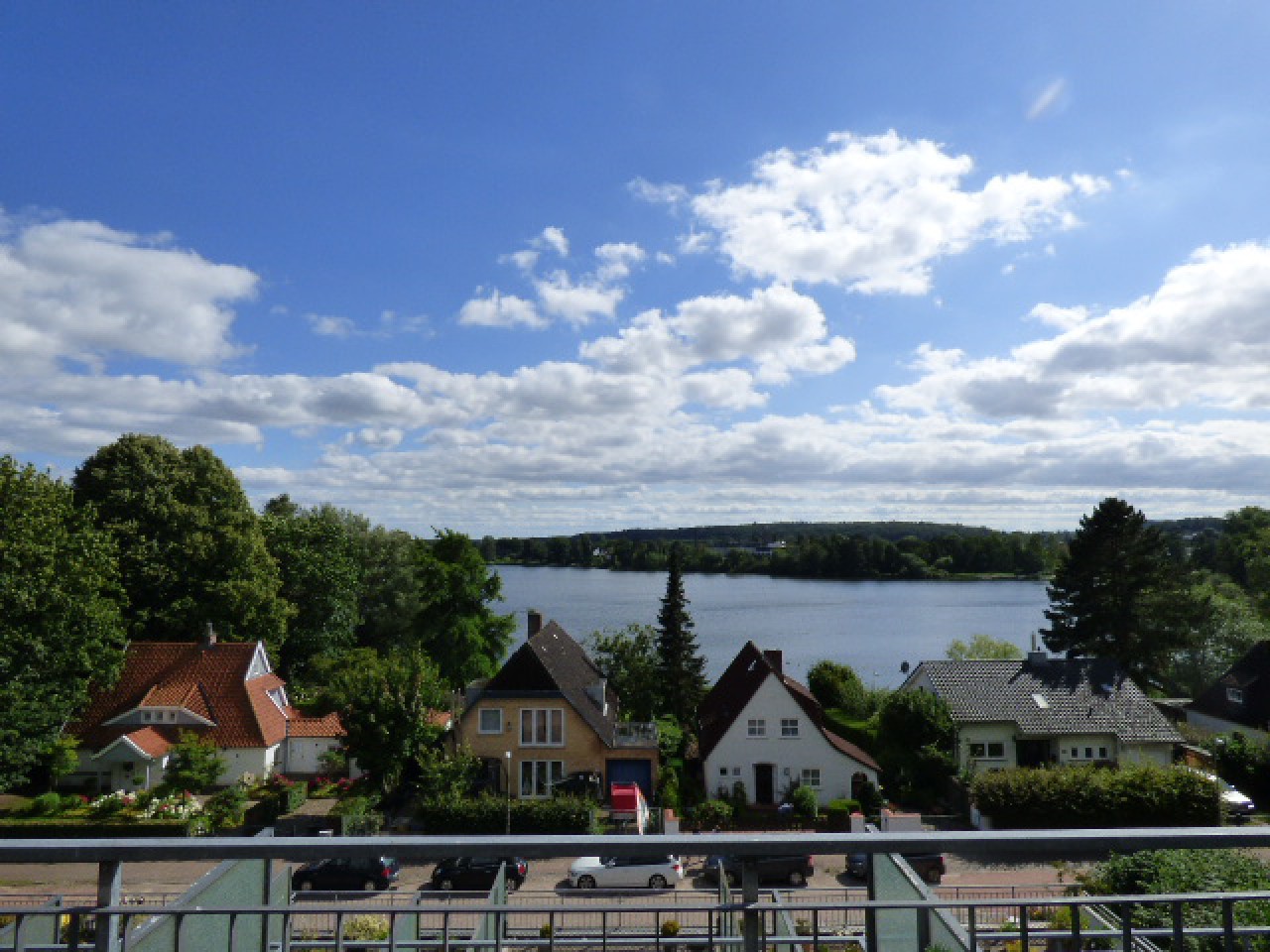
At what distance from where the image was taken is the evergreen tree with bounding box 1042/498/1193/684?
140ft

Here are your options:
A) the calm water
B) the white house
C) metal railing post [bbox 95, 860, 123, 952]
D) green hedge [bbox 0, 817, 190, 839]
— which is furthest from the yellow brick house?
metal railing post [bbox 95, 860, 123, 952]

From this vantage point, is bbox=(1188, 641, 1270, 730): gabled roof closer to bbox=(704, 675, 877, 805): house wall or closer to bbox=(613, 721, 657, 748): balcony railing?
bbox=(704, 675, 877, 805): house wall

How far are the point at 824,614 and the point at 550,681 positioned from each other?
219 ft

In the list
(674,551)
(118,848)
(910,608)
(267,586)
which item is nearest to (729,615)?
(910,608)

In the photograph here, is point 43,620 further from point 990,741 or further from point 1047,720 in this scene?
point 1047,720

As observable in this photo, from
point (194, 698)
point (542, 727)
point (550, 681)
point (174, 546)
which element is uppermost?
point (174, 546)

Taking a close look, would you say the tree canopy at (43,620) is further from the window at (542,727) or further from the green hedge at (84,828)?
the window at (542,727)

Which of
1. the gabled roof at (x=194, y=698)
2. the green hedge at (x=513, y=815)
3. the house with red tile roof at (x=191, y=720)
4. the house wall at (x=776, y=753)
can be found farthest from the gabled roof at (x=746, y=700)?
the gabled roof at (x=194, y=698)

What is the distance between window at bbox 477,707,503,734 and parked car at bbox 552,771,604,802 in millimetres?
2535

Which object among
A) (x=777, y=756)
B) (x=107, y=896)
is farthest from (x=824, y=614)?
(x=107, y=896)

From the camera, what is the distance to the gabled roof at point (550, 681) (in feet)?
89.9

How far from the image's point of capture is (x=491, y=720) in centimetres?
2727

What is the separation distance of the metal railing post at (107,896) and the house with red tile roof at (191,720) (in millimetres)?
26770

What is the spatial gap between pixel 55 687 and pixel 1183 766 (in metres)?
33.9
